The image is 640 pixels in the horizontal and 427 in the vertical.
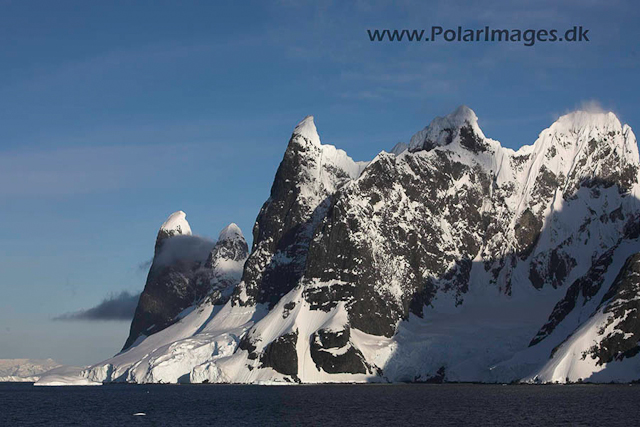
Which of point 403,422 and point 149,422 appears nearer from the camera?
point 403,422

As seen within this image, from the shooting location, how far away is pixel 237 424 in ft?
505

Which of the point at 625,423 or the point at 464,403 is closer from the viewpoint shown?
the point at 625,423

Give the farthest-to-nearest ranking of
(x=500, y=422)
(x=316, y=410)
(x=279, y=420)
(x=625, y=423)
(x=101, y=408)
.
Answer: (x=101, y=408), (x=316, y=410), (x=279, y=420), (x=500, y=422), (x=625, y=423)

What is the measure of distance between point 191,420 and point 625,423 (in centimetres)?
6790

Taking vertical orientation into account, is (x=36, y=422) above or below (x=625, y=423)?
above

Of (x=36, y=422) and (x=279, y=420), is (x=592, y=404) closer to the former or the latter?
(x=279, y=420)

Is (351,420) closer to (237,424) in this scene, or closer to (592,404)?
(237,424)

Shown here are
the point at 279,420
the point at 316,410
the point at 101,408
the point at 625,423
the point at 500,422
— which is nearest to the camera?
the point at 625,423

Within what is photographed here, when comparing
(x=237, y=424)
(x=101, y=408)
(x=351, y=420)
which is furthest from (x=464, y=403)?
(x=101, y=408)

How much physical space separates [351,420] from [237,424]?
1756cm

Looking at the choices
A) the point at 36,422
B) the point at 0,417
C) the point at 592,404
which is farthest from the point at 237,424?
the point at 592,404

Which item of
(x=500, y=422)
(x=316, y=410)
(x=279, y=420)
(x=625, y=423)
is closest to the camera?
(x=625, y=423)

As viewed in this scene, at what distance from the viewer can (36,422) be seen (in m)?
163

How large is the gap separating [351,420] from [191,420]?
1062 inches
